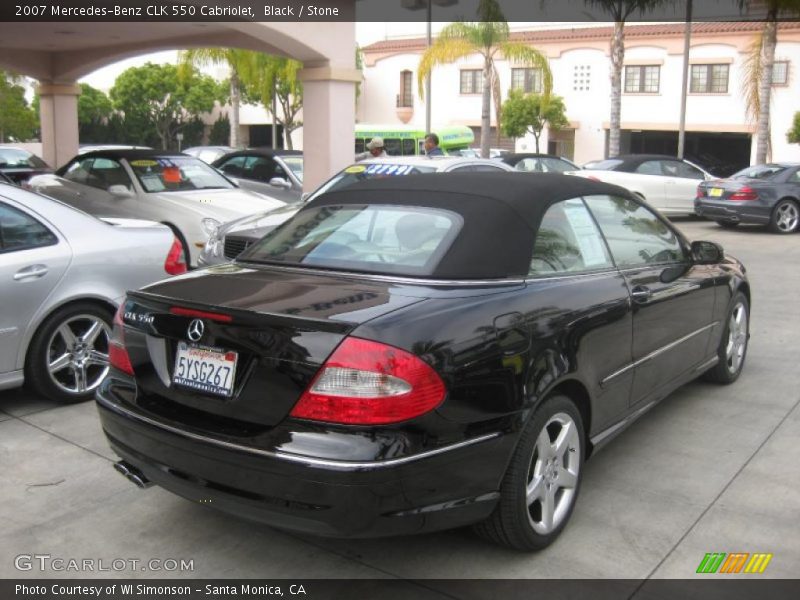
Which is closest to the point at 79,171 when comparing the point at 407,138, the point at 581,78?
the point at 407,138

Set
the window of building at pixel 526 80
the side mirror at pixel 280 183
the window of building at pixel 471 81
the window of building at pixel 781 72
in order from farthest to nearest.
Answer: the window of building at pixel 471 81, the window of building at pixel 526 80, the window of building at pixel 781 72, the side mirror at pixel 280 183

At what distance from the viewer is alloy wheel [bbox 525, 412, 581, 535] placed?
350cm

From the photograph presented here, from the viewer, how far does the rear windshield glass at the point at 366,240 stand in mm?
3705

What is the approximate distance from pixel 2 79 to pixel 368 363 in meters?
36.4

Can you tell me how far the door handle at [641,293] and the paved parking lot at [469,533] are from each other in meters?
0.93

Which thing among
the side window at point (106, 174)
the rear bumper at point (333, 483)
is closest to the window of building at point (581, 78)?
the side window at point (106, 174)

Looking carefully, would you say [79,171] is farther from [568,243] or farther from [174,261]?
[568,243]

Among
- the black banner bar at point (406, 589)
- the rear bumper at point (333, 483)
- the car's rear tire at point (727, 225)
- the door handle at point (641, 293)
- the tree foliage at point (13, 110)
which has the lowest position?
the black banner bar at point (406, 589)

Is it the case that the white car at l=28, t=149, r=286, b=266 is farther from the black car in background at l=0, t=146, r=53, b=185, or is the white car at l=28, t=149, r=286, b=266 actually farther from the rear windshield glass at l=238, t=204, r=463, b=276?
the black car in background at l=0, t=146, r=53, b=185

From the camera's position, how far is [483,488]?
10.4 feet

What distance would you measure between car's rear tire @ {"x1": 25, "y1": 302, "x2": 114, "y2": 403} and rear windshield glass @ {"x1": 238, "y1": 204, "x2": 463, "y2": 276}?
69.6 inches

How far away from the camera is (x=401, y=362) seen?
2967 millimetres

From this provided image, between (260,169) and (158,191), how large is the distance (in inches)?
205

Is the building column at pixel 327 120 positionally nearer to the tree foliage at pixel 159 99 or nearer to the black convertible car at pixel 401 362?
the black convertible car at pixel 401 362
